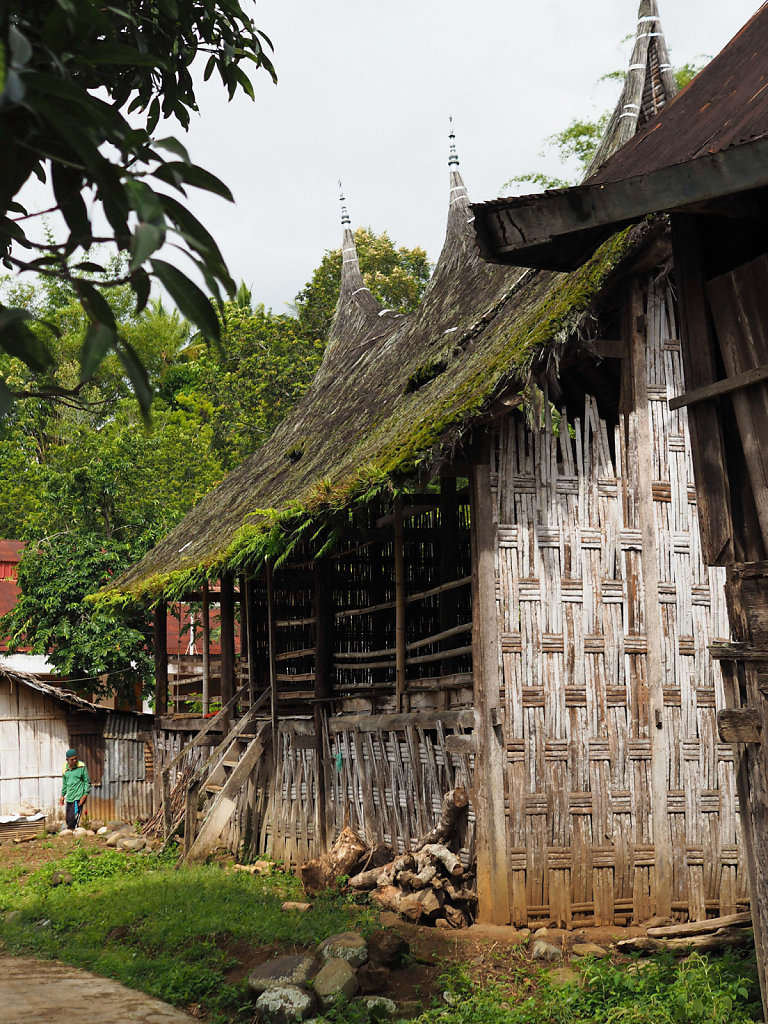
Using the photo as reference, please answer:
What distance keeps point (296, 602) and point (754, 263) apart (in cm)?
915

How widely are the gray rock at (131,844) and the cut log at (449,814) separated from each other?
→ 6340mm

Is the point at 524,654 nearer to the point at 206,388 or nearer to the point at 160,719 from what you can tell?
the point at 160,719

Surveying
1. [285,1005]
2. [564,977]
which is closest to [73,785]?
[285,1005]

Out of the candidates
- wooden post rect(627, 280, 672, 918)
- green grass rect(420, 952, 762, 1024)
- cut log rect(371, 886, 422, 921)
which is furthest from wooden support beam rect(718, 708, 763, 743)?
cut log rect(371, 886, 422, 921)

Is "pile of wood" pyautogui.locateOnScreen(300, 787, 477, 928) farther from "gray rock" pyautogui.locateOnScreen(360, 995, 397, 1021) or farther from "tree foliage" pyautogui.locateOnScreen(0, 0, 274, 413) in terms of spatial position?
"tree foliage" pyautogui.locateOnScreen(0, 0, 274, 413)

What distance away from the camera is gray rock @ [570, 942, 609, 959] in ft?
23.7

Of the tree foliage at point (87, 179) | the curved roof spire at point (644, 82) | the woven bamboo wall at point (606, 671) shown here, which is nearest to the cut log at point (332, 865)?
the woven bamboo wall at point (606, 671)

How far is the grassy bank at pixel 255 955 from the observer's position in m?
6.01

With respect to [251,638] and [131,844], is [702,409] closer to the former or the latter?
[251,638]

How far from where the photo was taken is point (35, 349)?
2.64 meters

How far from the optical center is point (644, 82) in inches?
411

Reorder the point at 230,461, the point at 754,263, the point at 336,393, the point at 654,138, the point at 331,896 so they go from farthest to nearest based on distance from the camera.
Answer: the point at 230,461, the point at 336,393, the point at 331,896, the point at 654,138, the point at 754,263

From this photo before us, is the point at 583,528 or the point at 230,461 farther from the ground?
the point at 230,461

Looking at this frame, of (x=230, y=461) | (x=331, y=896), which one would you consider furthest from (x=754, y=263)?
(x=230, y=461)
